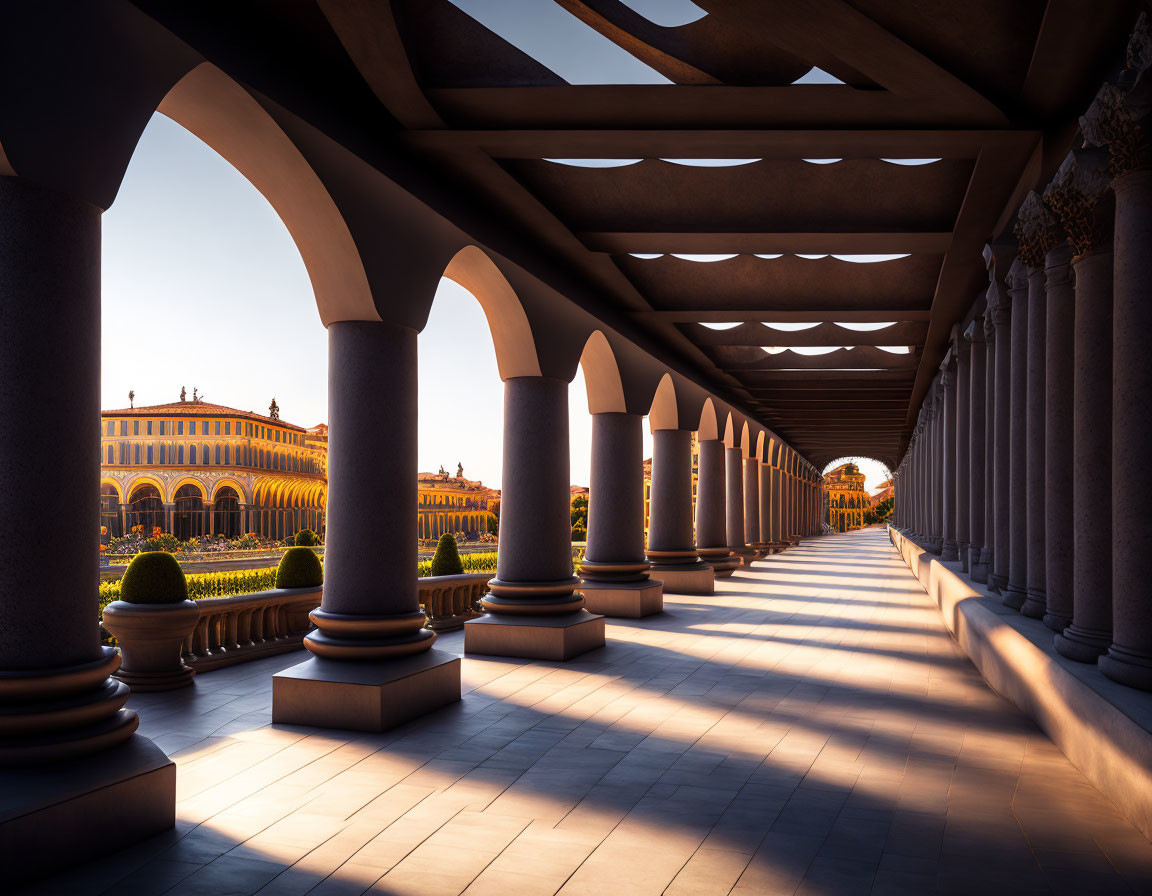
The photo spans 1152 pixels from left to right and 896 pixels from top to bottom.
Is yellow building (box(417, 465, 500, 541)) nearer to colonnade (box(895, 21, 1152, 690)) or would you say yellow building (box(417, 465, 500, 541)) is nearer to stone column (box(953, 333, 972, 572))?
stone column (box(953, 333, 972, 572))

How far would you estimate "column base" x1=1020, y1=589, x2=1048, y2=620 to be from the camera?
13.6m

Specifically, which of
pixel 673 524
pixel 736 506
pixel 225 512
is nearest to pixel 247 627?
pixel 673 524

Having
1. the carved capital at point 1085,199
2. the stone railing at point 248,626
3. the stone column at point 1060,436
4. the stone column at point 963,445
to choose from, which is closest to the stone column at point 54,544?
the stone railing at point 248,626

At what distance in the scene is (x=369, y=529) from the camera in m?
10.9

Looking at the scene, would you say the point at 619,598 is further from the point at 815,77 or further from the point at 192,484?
the point at 192,484

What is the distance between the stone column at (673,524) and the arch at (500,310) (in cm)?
1090

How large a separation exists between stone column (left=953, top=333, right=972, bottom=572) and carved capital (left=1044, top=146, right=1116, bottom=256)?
39.1ft

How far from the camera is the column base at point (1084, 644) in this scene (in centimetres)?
982

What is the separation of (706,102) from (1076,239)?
4.18 meters

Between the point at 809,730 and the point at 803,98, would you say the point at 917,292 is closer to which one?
the point at 803,98

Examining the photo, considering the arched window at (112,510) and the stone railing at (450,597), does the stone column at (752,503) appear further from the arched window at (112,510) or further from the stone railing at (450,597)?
the arched window at (112,510)

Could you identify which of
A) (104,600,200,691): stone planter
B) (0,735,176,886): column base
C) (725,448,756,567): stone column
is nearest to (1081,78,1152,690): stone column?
(0,735,176,886): column base

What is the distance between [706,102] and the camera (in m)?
10.0

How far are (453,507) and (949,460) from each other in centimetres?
10534
